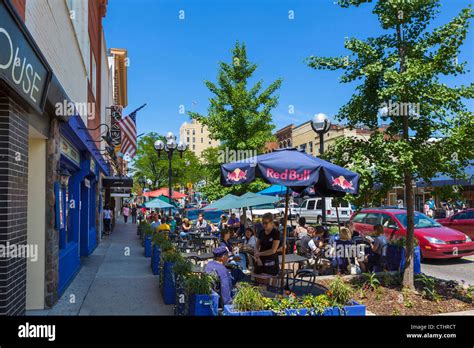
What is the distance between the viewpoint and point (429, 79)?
7699mm

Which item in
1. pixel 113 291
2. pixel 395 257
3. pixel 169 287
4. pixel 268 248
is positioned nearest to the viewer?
pixel 268 248

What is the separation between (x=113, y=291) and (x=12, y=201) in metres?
4.71

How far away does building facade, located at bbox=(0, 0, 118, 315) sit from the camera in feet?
15.3

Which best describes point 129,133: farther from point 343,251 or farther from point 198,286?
point 198,286

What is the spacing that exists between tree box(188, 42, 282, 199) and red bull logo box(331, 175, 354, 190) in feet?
42.9

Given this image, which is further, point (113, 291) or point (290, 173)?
point (113, 291)

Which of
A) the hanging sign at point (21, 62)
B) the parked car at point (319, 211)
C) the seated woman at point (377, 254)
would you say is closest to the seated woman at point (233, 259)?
the seated woman at point (377, 254)

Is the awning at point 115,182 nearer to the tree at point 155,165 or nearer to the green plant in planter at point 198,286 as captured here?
the green plant in planter at point 198,286

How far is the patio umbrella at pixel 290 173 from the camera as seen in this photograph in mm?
6137

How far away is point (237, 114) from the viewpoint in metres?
20.2

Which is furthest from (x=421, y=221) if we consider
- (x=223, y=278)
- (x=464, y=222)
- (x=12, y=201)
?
(x=12, y=201)

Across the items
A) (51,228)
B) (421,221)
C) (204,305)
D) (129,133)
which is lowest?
(204,305)
